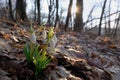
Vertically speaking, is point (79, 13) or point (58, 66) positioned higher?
point (79, 13)

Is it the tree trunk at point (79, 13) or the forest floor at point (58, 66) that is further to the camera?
the tree trunk at point (79, 13)

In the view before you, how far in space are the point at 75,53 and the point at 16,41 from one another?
114 cm

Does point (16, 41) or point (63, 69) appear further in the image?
point (16, 41)

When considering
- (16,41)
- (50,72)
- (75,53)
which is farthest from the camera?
(75,53)

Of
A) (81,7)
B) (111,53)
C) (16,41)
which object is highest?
(81,7)

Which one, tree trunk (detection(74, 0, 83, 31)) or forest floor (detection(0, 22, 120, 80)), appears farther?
tree trunk (detection(74, 0, 83, 31))

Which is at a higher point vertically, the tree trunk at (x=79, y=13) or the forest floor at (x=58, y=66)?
the tree trunk at (x=79, y=13)

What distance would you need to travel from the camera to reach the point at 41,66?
3.37 m

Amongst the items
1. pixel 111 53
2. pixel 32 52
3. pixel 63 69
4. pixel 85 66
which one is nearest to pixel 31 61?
pixel 32 52

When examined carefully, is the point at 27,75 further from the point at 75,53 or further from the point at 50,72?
the point at 75,53

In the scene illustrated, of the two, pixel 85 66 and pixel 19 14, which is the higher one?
pixel 19 14

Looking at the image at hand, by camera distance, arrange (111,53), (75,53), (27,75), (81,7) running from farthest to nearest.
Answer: (81,7), (111,53), (75,53), (27,75)

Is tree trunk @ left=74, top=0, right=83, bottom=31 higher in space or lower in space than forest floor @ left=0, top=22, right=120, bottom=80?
higher

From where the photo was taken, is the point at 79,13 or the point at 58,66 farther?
the point at 79,13
